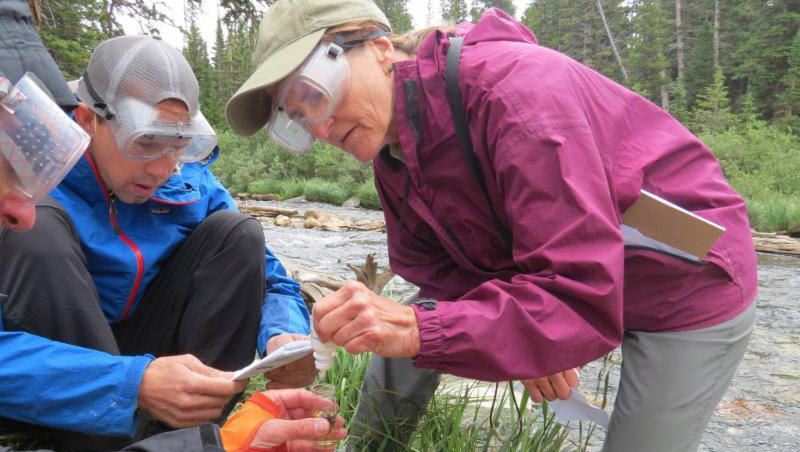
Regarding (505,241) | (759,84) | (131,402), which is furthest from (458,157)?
(759,84)

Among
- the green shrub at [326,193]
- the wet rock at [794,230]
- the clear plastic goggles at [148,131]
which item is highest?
the clear plastic goggles at [148,131]

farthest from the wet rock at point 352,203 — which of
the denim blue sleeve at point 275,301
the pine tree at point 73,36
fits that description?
the denim blue sleeve at point 275,301

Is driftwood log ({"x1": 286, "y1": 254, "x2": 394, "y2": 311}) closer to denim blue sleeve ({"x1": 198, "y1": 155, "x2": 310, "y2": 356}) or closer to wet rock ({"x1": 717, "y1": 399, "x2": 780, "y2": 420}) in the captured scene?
denim blue sleeve ({"x1": 198, "y1": 155, "x2": 310, "y2": 356})

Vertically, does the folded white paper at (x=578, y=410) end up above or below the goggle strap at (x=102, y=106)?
below

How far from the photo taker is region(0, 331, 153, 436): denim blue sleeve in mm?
1767

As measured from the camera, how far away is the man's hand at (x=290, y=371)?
222 cm

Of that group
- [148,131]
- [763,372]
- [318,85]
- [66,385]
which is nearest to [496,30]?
[318,85]

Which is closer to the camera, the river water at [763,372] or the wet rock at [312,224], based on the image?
the river water at [763,372]

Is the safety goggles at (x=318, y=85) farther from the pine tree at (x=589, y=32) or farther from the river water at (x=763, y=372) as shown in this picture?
the pine tree at (x=589, y=32)

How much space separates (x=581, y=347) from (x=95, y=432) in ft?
4.56

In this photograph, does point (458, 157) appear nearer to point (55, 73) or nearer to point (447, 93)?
point (447, 93)

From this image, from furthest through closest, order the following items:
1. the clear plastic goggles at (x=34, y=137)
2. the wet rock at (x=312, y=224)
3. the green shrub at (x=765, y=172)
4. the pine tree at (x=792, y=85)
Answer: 1. the pine tree at (x=792, y=85)
2. the wet rock at (x=312, y=224)
3. the green shrub at (x=765, y=172)
4. the clear plastic goggles at (x=34, y=137)

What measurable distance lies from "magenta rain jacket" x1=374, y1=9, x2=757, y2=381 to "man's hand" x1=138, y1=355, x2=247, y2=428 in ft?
2.45

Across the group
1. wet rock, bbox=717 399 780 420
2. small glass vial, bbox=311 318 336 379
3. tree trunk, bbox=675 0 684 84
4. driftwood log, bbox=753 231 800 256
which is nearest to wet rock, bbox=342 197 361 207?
driftwood log, bbox=753 231 800 256
